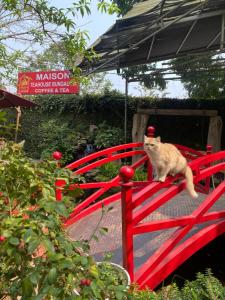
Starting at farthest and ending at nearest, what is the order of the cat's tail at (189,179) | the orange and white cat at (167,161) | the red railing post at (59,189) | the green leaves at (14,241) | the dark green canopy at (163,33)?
the dark green canopy at (163,33) → the orange and white cat at (167,161) → the cat's tail at (189,179) → the red railing post at (59,189) → the green leaves at (14,241)

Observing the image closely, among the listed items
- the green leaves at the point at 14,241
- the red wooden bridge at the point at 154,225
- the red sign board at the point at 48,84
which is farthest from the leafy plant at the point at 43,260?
the red sign board at the point at 48,84

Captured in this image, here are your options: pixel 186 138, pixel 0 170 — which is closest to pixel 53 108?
pixel 186 138

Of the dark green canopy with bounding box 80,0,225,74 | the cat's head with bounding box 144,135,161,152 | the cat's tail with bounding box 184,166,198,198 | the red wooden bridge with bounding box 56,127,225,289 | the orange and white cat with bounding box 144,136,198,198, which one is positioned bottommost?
the red wooden bridge with bounding box 56,127,225,289

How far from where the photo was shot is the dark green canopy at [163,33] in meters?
5.58

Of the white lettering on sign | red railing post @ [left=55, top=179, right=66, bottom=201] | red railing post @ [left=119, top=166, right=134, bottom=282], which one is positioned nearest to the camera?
red railing post @ [left=55, top=179, right=66, bottom=201]

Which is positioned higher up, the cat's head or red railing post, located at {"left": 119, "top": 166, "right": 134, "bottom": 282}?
the cat's head

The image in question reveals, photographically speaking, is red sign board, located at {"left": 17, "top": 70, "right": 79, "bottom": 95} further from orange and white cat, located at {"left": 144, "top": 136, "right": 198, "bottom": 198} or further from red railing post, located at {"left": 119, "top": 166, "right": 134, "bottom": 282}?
red railing post, located at {"left": 119, "top": 166, "right": 134, "bottom": 282}

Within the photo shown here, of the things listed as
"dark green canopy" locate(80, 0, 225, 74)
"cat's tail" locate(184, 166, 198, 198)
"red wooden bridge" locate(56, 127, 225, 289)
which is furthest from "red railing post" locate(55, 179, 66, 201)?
"dark green canopy" locate(80, 0, 225, 74)

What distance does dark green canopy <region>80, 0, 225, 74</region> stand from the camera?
18.3ft

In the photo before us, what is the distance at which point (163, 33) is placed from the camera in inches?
280

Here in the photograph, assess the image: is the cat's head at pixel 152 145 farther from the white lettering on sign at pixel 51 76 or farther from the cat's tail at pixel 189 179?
the white lettering on sign at pixel 51 76

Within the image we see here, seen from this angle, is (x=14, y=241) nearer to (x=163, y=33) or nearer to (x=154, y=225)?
Answer: (x=154, y=225)

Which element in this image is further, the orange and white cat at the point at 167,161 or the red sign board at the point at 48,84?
the red sign board at the point at 48,84

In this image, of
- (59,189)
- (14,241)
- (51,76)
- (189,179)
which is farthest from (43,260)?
(51,76)
